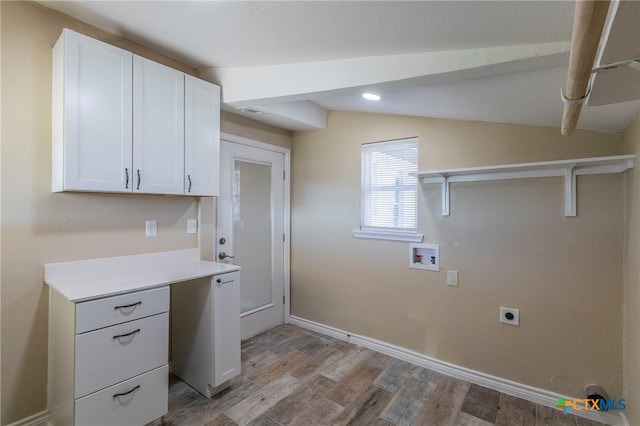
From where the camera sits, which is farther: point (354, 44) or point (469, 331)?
point (469, 331)

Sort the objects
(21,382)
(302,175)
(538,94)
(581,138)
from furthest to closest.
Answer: (302,175), (581,138), (21,382), (538,94)

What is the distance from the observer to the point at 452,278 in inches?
97.6

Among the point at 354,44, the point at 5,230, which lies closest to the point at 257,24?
the point at 354,44

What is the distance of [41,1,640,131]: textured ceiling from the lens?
1.20m

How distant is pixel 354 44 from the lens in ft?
5.34

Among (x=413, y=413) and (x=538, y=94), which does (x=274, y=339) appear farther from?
(x=538, y=94)

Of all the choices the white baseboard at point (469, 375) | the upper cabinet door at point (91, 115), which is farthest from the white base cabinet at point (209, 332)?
the white baseboard at point (469, 375)

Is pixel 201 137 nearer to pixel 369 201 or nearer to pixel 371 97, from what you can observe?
pixel 371 97

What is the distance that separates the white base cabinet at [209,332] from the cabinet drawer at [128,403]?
1.21 feet

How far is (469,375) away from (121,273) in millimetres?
2722

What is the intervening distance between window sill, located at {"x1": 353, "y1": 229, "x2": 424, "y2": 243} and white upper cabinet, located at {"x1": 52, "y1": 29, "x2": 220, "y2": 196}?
1.50 meters

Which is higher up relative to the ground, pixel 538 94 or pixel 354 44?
pixel 354 44

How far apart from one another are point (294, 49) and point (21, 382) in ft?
8.42

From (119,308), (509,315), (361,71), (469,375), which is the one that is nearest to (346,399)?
(469,375)
